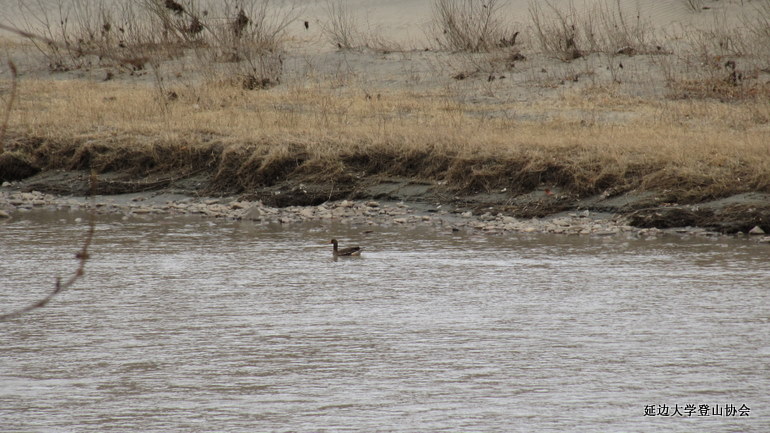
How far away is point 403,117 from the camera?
15.6 metres

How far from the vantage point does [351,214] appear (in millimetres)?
12328

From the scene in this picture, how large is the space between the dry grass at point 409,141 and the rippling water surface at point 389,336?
1.70m

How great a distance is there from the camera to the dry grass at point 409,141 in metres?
12.1

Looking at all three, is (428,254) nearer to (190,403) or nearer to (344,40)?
(190,403)

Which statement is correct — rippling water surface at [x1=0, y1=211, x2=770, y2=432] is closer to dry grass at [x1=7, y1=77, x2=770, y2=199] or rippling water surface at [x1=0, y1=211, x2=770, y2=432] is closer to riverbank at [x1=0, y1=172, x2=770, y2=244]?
riverbank at [x1=0, y1=172, x2=770, y2=244]

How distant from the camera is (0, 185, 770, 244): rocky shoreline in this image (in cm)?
1117

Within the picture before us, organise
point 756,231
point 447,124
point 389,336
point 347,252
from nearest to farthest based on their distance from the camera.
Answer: point 389,336 < point 347,252 < point 756,231 < point 447,124

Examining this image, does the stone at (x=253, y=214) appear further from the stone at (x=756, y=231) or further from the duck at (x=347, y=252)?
the stone at (x=756, y=231)

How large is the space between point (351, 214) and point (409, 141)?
5.08 ft

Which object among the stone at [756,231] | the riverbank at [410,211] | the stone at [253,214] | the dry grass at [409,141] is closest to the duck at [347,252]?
the riverbank at [410,211]

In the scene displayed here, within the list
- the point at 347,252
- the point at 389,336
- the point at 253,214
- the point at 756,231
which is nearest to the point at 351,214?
the point at 253,214

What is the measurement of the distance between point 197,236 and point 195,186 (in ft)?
8.62

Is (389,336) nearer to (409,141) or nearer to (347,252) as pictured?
(347,252)

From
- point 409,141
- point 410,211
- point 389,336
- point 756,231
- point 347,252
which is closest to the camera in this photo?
point 389,336
